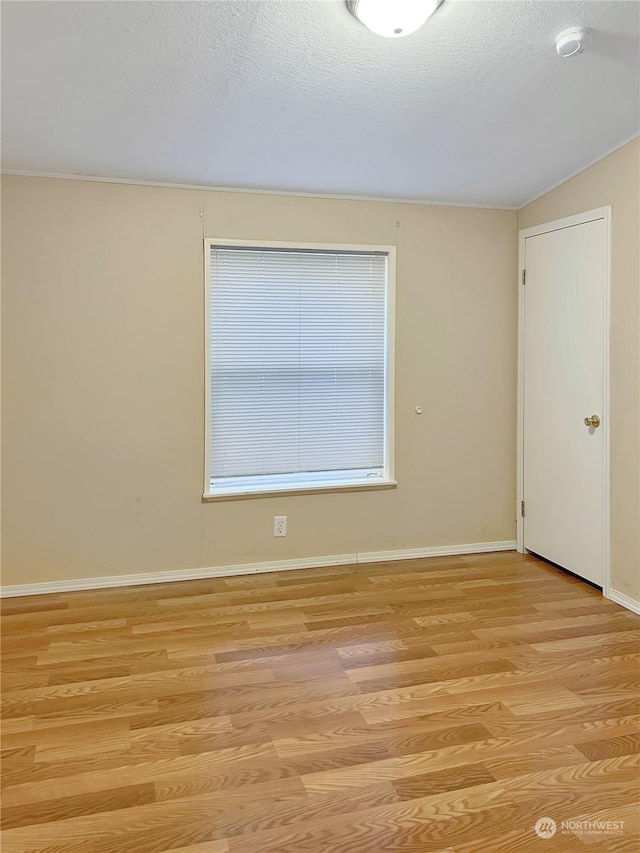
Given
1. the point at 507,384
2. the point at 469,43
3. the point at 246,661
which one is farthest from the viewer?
the point at 507,384

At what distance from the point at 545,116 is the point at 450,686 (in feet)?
8.64

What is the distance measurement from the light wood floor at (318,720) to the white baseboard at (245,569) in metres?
0.09

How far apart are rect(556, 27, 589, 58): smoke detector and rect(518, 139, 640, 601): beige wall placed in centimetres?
106

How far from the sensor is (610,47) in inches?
97.4

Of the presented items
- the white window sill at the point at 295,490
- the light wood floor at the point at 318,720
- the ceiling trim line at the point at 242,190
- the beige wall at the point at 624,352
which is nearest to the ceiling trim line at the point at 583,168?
the beige wall at the point at 624,352

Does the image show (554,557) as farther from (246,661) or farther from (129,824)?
(129,824)

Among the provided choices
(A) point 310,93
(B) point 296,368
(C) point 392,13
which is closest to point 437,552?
(B) point 296,368

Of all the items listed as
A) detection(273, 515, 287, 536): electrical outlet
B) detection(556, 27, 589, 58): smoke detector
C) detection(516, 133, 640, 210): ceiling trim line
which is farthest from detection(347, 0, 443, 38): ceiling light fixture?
detection(273, 515, 287, 536): electrical outlet

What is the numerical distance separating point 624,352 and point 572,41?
164cm

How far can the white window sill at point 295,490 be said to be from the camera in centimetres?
391

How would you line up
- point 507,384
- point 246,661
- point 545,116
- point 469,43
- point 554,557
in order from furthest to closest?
point 507,384
point 554,557
point 545,116
point 246,661
point 469,43

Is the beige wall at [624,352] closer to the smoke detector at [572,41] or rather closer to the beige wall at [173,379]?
the beige wall at [173,379]

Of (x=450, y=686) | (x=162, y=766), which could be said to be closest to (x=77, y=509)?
(x=162, y=766)

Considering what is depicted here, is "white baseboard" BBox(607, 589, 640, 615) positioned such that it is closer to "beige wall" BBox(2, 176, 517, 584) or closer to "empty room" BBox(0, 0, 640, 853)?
"empty room" BBox(0, 0, 640, 853)
